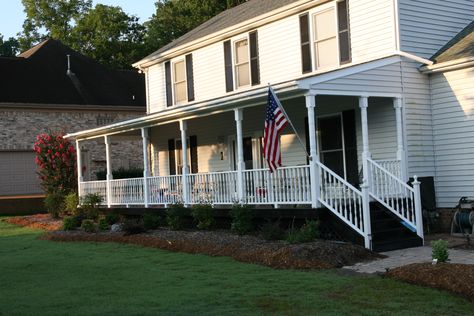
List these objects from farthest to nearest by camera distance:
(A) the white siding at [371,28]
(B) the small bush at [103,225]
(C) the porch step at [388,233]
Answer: (B) the small bush at [103,225]
(A) the white siding at [371,28]
(C) the porch step at [388,233]

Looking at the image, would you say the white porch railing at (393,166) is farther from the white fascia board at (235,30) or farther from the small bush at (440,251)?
the small bush at (440,251)

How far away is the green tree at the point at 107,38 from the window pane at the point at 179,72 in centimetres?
2352

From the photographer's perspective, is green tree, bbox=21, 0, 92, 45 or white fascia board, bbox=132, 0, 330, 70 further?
green tree, bbox=21, 0, 92, 45

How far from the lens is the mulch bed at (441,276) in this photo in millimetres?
7758

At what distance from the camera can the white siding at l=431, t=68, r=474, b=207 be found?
14.0 metres

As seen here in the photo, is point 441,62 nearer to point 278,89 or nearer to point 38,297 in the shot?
point 278,89

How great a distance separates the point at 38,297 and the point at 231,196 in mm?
7254

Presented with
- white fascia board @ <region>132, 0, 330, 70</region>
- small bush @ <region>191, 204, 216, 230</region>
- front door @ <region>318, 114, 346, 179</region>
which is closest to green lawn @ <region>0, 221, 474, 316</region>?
small bush @ <region>191, 204, 216, 230</region>

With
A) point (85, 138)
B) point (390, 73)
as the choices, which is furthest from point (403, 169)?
point (85, 138)

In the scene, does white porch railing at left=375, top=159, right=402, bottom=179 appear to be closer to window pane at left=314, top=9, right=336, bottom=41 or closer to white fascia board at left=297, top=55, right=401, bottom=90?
white fascia board at left=297, top=55, right=401, bottom=90

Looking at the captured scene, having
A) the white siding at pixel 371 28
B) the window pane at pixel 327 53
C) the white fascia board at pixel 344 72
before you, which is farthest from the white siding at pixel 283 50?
the white fascia board at pixel 344 72

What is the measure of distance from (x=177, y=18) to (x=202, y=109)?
98.0 ft

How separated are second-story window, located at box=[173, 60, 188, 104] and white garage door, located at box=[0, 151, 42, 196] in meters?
11.1

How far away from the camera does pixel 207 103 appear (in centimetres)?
1532
